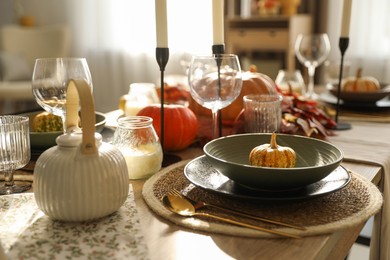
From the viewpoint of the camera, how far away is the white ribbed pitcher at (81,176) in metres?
0.62

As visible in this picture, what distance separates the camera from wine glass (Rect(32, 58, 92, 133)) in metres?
0.85

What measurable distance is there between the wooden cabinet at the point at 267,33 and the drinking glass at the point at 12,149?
2828 millimetres

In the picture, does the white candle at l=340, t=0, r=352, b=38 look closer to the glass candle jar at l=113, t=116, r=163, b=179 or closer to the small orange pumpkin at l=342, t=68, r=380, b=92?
the small orange pumpkin at l=342, t=68, r=380, b=92

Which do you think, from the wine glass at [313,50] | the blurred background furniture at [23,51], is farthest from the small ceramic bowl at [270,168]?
the blurred background furniture at [23,51]

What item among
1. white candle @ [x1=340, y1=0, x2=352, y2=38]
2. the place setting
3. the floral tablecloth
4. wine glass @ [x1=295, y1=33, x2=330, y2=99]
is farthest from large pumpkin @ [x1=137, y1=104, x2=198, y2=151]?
wine glass @ [x1=295, y1=33, x2=330, y2=99]

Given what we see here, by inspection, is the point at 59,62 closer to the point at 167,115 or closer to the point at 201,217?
the point at 167,115

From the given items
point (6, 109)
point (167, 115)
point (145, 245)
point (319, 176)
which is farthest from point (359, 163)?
point (6, 109)

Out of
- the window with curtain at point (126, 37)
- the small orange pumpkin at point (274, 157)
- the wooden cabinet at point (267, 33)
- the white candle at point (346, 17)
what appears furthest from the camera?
the window with curtain at point (126, 37)

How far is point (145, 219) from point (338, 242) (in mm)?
279

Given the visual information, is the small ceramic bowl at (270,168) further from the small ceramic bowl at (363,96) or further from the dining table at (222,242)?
the small ceramic bowl at (363,96)

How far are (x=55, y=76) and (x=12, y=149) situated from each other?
0.53 feet

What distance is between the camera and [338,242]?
24.9 inches

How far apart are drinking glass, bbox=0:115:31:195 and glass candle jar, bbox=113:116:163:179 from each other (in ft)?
0.55

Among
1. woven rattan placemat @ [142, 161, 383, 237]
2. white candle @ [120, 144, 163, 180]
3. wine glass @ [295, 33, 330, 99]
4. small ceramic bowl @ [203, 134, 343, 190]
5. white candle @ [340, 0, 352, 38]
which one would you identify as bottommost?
woven rattan placemat @ [142, 161, 383, 237]
